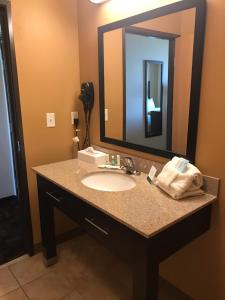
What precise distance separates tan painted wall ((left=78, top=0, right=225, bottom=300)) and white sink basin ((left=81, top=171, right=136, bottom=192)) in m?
0.22

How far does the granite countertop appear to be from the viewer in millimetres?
1103

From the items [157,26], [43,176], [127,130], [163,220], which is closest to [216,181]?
[163,220]

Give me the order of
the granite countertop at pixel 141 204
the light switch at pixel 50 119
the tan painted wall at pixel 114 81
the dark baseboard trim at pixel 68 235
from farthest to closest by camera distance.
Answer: the dark baseboard trim at pixel 68 235 → the light switch at pixel 50 119 → the tan painted wall at pixel 114 81 → the granite countertop at pixel 141 204

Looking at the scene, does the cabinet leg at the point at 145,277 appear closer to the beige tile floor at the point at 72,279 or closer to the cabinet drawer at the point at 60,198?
the cabinet drawer at the point at 60,198

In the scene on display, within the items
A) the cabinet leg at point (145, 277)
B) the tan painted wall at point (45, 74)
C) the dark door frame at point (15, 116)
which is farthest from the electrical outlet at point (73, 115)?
the cabinet leg at point (145, 277)

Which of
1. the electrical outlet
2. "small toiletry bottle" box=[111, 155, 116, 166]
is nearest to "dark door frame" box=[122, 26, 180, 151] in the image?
"small toiletry bottle" box=[111, 155, 116, 166]

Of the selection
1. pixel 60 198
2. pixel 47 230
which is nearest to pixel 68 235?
pixel 47 230

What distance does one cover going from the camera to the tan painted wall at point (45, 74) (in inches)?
72.5

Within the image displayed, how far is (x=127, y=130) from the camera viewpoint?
6.15ft

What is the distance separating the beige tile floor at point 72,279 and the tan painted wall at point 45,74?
298mm

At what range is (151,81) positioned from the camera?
5.49ft

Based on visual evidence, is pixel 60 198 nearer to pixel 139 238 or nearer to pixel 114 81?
pixel 139 238

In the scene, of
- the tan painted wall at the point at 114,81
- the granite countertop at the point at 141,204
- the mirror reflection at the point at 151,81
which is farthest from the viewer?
the tan painted wall at the point at 114,81

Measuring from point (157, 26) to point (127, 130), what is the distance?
734 millimetres
